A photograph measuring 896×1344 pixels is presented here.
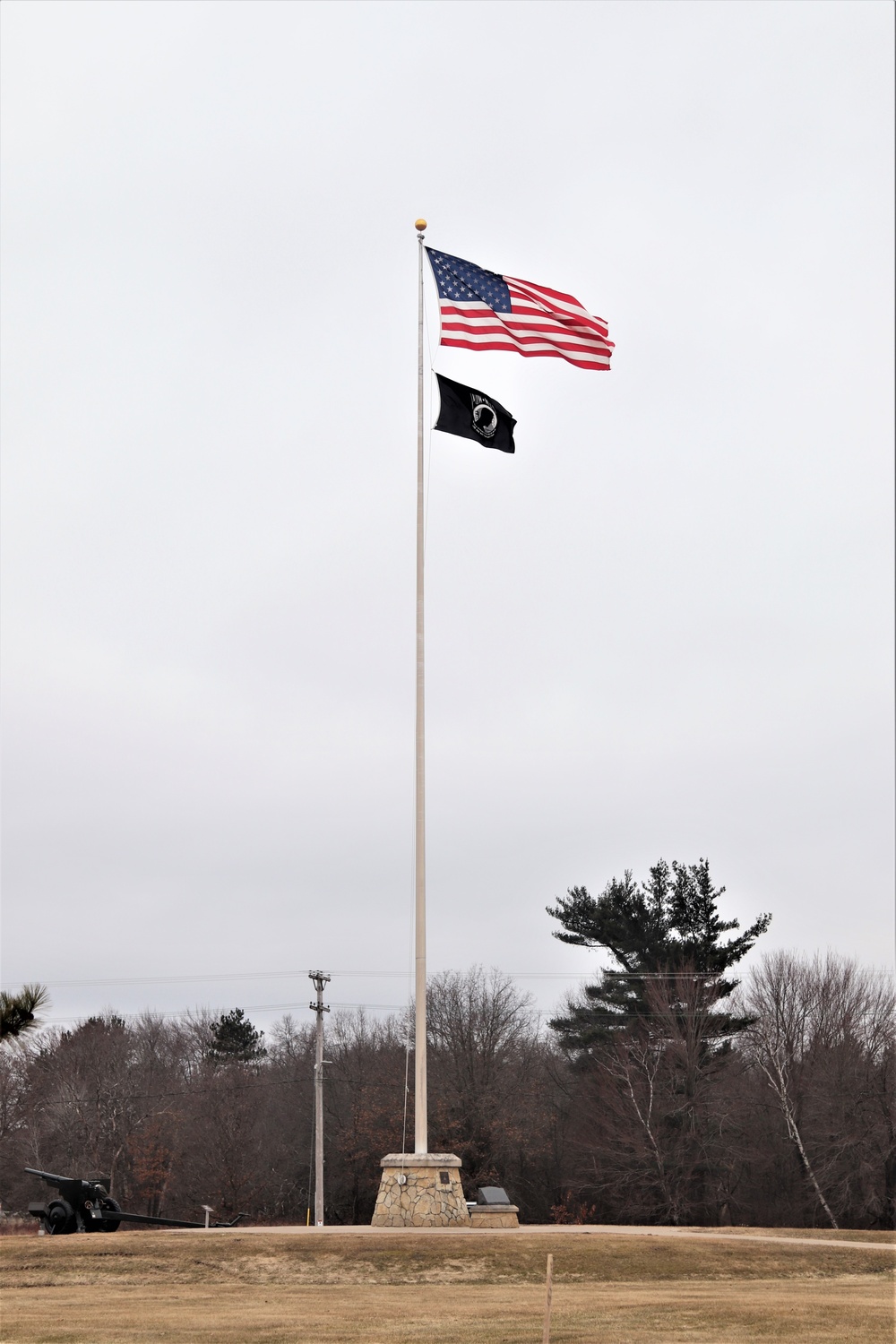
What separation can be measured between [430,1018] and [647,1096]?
10818 millimetres

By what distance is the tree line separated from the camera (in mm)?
42594

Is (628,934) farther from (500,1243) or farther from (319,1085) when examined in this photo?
(500,1243)

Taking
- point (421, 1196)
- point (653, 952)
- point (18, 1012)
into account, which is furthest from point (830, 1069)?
point (18, 1012)

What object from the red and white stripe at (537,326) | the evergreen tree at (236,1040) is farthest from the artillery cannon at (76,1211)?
the evergreen tree at (236,1040)

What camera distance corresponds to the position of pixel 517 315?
20.6m

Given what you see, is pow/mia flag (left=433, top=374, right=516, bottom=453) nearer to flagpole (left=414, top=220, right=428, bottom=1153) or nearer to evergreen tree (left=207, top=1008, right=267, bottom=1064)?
flagpole (left=414, top=220, right=428, bottom=1153)

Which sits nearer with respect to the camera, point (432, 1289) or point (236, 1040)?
point (432, 1289)

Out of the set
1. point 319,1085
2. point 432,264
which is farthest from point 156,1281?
point 319,1085

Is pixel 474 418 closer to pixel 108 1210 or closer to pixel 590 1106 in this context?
pixel 108 1210

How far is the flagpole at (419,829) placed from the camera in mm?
19656

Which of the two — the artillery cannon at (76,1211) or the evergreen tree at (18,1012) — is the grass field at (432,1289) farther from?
the evergreen tree at (18,1012)

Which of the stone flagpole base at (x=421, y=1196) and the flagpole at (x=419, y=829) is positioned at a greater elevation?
the flagpole at (x=419, y=829)

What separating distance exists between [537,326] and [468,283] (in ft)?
4.32

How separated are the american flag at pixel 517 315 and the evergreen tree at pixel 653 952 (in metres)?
30.3
